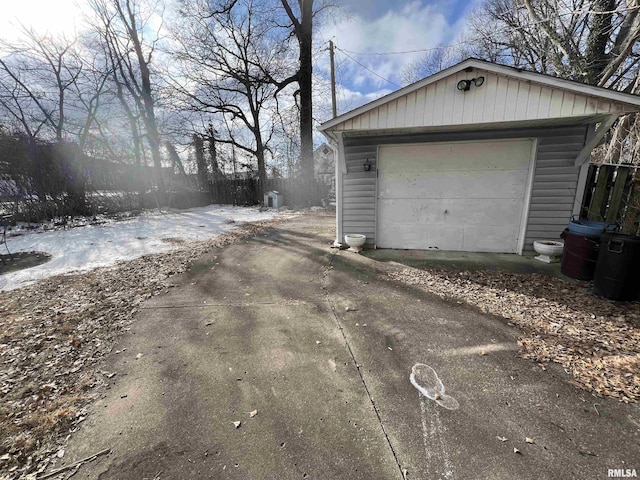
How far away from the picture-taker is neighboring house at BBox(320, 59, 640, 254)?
4102 millimetres

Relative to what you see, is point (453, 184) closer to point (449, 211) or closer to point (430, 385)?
point (449, 211)

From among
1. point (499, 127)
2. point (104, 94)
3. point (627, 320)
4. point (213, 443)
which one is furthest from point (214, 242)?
point (104, 94)

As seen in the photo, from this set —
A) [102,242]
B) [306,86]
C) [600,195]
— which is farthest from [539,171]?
[306,86]

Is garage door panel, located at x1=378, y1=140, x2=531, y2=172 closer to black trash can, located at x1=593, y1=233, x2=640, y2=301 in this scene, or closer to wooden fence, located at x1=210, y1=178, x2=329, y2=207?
black trash can, located at x1=593, y1=233, x2=640, y2=301

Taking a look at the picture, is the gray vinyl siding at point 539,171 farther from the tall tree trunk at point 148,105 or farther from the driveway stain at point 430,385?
the tall tree trunk at point 148,105

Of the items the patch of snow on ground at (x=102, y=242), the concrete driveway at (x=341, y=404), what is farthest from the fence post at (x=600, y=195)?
the patch of snow on ground at (x=102, y=242)

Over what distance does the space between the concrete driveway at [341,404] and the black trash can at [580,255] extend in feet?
7.06

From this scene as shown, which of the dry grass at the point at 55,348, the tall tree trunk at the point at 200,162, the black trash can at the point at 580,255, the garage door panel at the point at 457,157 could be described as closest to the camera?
the dry grass at the point at 55,348

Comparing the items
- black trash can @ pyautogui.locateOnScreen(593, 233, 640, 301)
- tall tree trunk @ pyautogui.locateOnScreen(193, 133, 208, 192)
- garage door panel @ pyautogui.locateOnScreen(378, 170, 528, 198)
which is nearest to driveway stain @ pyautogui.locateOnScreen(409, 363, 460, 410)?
black trash can @ pyautogui.locateOnScreen(593, 233, 640, 301)

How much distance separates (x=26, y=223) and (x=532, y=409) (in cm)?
1327

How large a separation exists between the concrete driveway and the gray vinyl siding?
9.88 ft

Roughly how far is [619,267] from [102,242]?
32.8ft

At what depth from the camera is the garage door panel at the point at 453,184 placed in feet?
16.7

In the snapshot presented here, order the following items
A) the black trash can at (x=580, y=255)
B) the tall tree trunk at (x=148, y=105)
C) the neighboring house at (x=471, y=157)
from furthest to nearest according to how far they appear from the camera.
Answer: the tall tree trunk at (x=148, y=105) → the neighboring house at (x=471, y=157) → the black trash can at (x=580, y=255)
